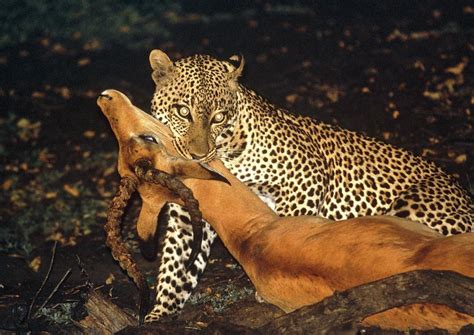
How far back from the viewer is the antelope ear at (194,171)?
5.79 m

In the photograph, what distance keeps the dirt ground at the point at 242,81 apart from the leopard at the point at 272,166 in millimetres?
624

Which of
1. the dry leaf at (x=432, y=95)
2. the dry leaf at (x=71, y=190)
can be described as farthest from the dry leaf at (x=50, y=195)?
the dry leaf at (x=432, y=95)

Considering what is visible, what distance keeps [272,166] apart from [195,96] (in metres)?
0.97

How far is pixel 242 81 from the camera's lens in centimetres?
1477

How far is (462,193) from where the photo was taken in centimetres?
827

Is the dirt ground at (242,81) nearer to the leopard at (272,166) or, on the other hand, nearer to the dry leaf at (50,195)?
the dry leaf at (50,195)

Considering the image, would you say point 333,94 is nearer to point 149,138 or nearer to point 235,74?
point 235,74

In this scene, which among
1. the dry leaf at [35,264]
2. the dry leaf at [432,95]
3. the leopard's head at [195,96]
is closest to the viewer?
the leopard's head at [195,96]

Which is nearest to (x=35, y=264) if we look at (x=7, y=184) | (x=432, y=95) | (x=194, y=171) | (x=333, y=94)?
(x=7, y=184)

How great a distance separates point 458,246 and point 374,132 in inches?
293

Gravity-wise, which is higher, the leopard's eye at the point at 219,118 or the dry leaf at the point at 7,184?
the leopard's eye at the point at 219,118

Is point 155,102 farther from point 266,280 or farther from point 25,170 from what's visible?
point 25,170

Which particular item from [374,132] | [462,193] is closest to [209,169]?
[462,193]

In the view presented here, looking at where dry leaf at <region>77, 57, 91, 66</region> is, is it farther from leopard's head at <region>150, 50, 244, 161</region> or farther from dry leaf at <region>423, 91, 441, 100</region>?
leopard's head at <region>150, 50, 244, 161</region>
